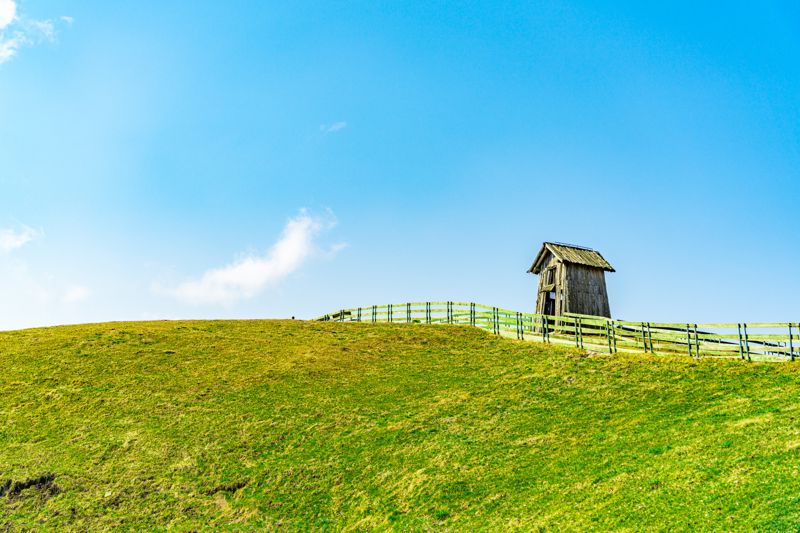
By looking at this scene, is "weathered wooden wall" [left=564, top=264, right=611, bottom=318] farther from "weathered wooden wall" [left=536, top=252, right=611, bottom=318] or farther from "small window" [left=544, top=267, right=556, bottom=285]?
"small window" [left=544, top=267, right=556, bottom=285]

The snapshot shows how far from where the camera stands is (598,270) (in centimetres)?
4134

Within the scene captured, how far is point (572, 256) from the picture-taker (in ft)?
134

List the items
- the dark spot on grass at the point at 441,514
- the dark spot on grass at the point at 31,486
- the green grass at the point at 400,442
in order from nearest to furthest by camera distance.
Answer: the green grass at the point at 400,442, the dark spot on grass at the point at 441,514, the dark spot on grass at the point at 31,486

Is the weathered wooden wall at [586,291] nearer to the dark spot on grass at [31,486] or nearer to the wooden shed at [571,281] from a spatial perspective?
the wooden shed at [571,281]

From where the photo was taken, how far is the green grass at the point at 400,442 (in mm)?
14055

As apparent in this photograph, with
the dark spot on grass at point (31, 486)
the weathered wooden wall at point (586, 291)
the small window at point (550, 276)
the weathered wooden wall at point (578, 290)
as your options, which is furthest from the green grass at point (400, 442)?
the small window at point (550, 276)

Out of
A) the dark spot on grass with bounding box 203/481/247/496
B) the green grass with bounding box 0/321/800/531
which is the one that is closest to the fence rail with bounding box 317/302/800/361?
the green grass with bounding box 0/321/800/531

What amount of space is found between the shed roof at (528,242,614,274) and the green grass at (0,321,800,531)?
11.1 m

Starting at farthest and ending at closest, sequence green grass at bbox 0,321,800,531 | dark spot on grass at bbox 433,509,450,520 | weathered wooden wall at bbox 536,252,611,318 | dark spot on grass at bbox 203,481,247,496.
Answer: weathered wooden wall at bbox 536,252,611,318, dark spot on grass at bbox 203,481,247,496, dark spot on grass at bbox 433,509,450,520, green grass at bbox 0,321,800,531

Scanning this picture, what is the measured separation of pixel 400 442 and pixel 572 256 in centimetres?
2458

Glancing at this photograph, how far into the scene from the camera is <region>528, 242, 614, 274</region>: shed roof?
40.3 meters

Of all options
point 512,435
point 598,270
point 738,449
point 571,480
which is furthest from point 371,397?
point 598,270

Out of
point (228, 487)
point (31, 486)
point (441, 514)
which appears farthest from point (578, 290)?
point (31, 486)

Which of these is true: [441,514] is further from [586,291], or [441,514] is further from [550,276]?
[550,276]
